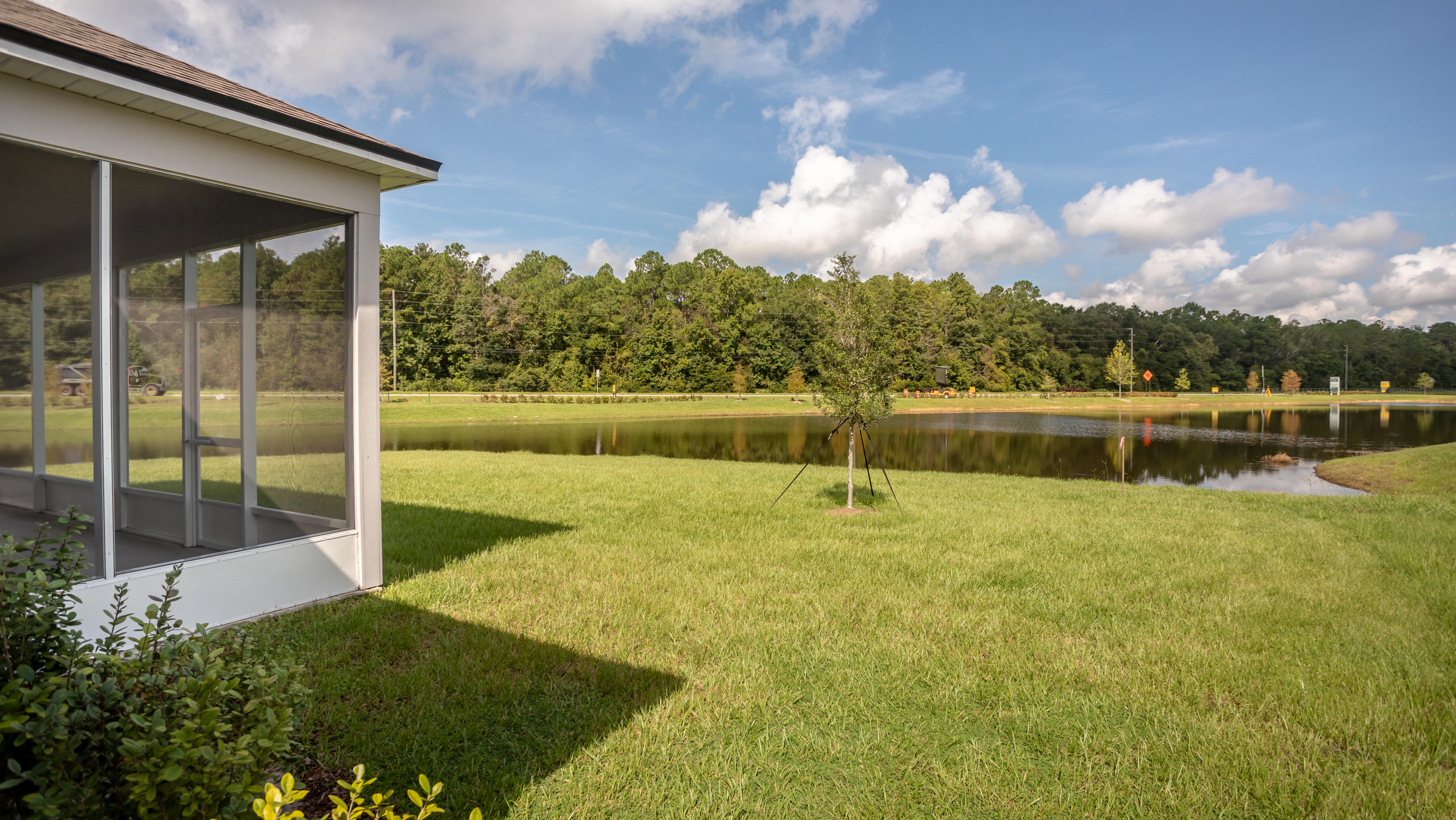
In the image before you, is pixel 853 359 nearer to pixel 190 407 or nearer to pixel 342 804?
pixel 190 407

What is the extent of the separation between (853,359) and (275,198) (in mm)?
7711

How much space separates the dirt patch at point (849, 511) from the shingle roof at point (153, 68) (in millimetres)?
6844

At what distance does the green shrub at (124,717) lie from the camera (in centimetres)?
167

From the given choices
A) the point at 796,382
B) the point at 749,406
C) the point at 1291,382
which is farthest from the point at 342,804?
the point at 1291,382

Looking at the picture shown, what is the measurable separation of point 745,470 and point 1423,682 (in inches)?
487

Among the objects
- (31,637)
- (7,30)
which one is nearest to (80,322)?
(7,30)

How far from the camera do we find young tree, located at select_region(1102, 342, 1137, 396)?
76250mm

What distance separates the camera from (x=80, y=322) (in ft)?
19.2

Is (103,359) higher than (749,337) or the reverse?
the reverse

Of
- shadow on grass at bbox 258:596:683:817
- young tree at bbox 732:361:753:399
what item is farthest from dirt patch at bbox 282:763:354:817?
young tree at bbox 732:361:753:399

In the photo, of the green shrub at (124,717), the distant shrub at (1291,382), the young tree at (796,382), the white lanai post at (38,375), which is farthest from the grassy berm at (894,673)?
the distant shrub at (1291,382)

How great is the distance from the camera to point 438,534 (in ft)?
28.2

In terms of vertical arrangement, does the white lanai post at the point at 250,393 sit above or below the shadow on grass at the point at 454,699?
above

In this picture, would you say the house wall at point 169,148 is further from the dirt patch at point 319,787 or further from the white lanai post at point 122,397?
the dirt patch at point 319,787
